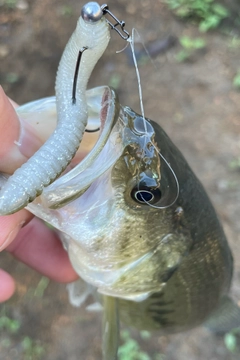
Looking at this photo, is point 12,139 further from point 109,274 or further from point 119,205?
point 109,274

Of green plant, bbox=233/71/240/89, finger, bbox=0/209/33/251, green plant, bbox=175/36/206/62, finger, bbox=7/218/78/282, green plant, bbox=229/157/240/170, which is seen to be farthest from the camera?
green plant, bbox=175/36/206/62

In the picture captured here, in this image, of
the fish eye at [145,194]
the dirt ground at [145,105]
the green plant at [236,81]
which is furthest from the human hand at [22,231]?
the green plant at [236,81]

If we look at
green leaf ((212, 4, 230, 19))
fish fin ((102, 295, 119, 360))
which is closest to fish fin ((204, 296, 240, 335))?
fish fin ((102, 295, 119, 360))

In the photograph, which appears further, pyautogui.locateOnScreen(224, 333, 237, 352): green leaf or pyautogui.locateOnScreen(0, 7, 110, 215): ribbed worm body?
pyautogui.locateOnScreen(224, 333, 237, 352): green leaf

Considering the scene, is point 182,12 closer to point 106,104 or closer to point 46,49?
point 46,49

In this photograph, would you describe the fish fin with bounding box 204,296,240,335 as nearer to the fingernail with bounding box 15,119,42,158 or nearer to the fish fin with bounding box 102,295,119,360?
the fish fin with bounding box 102,295,119,360

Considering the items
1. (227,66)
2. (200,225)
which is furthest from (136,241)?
(227,66)
